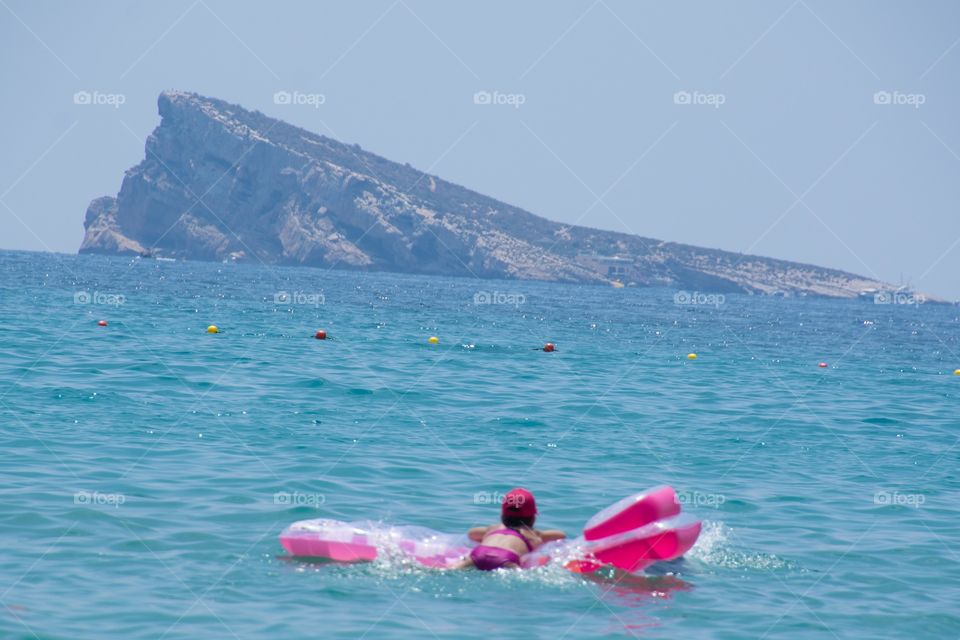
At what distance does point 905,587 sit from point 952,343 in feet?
190

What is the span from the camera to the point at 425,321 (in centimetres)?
4959

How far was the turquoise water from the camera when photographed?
9.73 meters

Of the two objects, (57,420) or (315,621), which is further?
(57,420)

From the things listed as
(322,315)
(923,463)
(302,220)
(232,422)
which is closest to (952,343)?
(322,315)

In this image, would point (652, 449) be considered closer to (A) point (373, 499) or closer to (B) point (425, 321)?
(A) point (373, 499)
